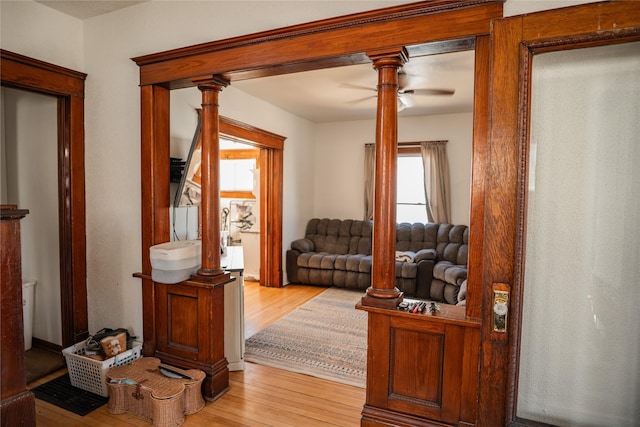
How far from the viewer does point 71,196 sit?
3.00 meters

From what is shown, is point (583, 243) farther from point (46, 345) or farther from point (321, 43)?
point (46, 345)

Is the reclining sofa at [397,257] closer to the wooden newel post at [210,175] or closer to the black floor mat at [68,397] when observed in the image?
the wooden newel post at [210,175]

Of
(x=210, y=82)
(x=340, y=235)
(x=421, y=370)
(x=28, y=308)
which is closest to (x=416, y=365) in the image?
(x=421, y=370)

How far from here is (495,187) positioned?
162 cm

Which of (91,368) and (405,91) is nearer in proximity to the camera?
(91,368)

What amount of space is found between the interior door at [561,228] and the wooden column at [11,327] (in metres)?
2.24

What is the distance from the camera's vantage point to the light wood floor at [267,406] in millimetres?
2299

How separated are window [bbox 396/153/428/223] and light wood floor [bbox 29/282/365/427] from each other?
387cm

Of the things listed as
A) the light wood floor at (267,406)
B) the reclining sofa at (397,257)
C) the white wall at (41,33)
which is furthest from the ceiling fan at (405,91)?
the light wood floor at (267,406)

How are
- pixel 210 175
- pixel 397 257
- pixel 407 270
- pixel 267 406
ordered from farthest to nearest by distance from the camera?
pixel 397 257
pixel 407 270
pixel 210 175
pixel 267 406

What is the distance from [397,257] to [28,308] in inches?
162

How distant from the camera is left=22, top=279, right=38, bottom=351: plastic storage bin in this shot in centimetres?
319

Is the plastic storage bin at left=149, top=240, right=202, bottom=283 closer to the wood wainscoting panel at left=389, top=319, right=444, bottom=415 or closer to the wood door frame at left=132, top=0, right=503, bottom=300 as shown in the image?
the wood door frame at left=132, top=0, right=503, bottom=300

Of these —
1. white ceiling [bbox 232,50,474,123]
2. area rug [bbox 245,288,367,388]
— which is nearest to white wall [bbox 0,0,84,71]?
white ceiling [bbox 232,50,474,123]
